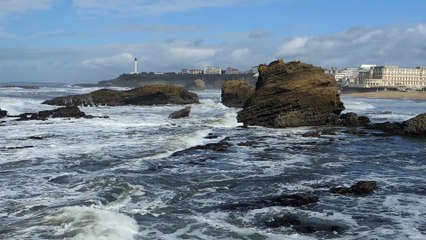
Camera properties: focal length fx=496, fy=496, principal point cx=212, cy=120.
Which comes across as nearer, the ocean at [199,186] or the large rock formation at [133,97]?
the ocean at [199,186]

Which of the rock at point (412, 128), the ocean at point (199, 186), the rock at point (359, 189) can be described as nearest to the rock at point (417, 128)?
the rock at point (412, 128)

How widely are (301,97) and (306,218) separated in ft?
75.7

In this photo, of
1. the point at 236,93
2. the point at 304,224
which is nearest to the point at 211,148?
the point at 304,224

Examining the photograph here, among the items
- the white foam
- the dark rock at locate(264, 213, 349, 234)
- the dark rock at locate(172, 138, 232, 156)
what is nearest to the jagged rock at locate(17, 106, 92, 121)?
the dark rock at locate(172, 138, 232, 156)

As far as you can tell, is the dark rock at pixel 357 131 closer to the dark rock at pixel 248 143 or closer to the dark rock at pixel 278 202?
the dark rock at pixel 248 143

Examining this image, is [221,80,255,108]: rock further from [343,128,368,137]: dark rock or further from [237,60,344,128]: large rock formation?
[343,128,368,137]: dark rock

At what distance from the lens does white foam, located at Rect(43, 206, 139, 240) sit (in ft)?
29.8

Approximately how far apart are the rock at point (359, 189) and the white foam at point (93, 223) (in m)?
5.77

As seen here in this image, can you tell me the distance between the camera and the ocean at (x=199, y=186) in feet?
31.7

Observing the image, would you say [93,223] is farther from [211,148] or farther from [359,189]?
[211,148]

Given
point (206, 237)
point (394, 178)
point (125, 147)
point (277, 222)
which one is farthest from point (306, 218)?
point (125, 147)

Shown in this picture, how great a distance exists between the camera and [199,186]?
1378 centimetres

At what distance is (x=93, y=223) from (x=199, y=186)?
458cm

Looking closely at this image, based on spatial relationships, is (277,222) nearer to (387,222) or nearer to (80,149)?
(387,222)
